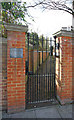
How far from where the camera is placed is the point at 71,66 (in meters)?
2.94

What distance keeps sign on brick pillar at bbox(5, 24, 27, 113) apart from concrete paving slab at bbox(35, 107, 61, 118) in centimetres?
48

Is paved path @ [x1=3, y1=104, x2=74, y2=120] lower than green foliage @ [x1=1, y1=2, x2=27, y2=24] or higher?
lower

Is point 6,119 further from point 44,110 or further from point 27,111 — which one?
point 44,110

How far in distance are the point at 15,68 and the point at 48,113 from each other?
1.56 meters

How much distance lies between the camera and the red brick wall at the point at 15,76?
241 centimetres

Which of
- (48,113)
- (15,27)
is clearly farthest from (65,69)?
(15,27)

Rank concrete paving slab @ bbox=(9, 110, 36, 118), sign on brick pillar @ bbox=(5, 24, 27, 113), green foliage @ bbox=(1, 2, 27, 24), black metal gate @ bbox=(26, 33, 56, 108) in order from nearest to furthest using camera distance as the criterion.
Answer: concrete paving slab @ bbox=(9, 110, 36, 118), sign on brick pillar @ bbox=(5, 24, 27, 113), black metal gate @ bbox=(26, 33, 56, 108), green foliage @ bbox=(1, 2, 27, 24)

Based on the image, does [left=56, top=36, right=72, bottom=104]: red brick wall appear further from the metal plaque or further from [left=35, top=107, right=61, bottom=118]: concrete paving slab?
the metal plaque

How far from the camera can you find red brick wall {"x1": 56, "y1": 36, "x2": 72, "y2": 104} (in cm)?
283

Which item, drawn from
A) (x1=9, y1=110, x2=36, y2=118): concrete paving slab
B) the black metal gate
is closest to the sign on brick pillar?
(x1=9, y1=110, x2=36, y2=118): concrete paving slab

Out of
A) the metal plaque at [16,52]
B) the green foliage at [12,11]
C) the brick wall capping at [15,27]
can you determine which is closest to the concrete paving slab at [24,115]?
the metal plaque at [16,52]

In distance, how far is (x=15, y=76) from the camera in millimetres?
2461

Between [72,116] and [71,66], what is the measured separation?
4.74 feet

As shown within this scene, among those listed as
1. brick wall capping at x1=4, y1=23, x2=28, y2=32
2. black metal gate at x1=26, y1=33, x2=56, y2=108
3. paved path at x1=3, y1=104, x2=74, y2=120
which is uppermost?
brick wall capping at x1=4, y1=23, x2=28, y2=32
